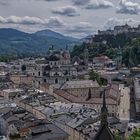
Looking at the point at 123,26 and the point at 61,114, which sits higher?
the point at 123,26

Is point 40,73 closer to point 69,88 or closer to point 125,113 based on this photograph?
point 69,88

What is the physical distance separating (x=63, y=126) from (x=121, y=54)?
80090 millimetres

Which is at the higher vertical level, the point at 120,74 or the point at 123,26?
the point at 123,26

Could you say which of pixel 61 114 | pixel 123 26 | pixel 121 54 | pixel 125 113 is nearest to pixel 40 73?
pixel 121 54

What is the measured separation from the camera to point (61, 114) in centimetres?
4981

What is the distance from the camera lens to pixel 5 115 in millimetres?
51469

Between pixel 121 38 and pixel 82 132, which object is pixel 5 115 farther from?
pixel 121 38

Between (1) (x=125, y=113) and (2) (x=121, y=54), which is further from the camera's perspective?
(2) (x=121, y=54)

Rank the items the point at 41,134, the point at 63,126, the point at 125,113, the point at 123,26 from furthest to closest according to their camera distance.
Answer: the point at 123,26 → the point at 125,113 → the point at 63,126 → the point at 41,134

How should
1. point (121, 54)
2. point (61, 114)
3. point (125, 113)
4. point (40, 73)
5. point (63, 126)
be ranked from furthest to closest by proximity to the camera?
point (121, 54) → point (40, 73) → point (125, 113) → point (61, 114) → point (63, 126)

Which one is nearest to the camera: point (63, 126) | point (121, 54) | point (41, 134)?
point (41, 134)

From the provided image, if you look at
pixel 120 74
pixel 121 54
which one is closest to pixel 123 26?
pixel 121 54

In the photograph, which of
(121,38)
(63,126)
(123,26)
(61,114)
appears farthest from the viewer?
(123,26)

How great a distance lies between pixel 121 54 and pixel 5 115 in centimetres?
7656
